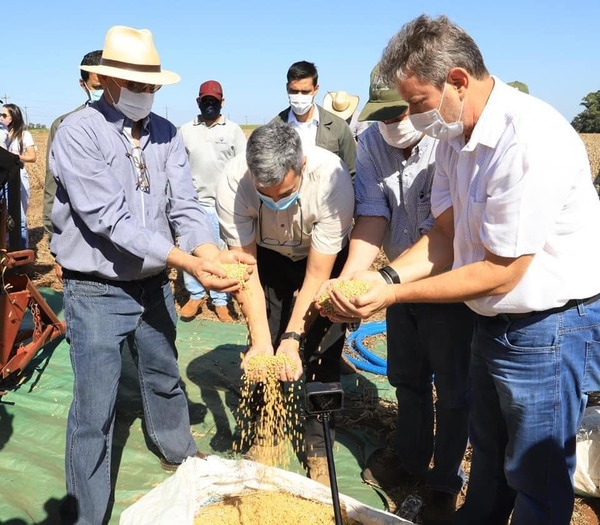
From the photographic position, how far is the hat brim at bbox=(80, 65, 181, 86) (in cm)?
255

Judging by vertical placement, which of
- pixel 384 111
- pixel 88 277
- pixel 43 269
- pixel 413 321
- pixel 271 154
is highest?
pixel 384 111

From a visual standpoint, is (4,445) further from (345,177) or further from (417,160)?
(417,160)

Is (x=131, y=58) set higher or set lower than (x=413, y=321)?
higher

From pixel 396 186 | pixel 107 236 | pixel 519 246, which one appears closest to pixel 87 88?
pixel 107 236

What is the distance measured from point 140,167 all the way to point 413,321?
1.49m

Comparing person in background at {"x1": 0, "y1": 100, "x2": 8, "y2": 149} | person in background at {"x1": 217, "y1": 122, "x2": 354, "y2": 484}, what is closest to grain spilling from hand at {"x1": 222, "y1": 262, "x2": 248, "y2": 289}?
person in background at {"x1": 217, "y1": 122, "x2": 354, "y2": 484}

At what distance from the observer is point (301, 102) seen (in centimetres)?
519

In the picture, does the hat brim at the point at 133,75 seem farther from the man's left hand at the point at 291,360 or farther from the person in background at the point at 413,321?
the man's left hand at the point at 291,360

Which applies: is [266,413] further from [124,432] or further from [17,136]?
[17,136]

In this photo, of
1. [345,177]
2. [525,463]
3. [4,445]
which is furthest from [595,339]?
[4,445]

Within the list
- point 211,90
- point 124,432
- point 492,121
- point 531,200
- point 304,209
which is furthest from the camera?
point 211,90

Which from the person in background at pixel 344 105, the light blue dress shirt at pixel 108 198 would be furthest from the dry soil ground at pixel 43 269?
the person in background at pixel 344 105

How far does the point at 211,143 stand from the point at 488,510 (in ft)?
14.3

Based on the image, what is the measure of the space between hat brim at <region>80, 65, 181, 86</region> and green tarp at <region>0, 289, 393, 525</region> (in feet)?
6.90
